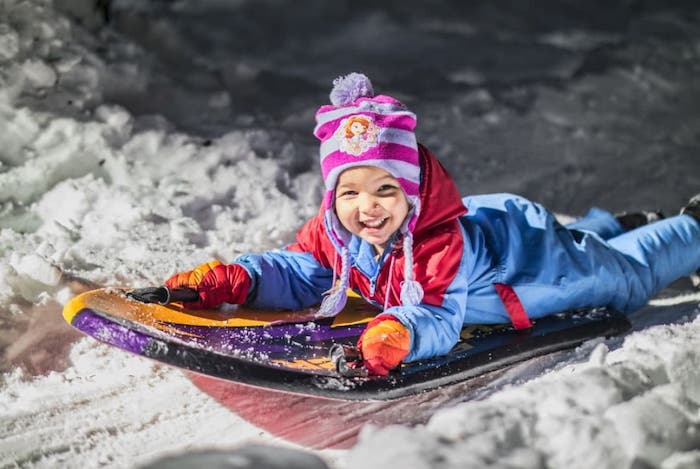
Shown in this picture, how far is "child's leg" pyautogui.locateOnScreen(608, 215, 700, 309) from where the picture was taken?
2648 millimetres

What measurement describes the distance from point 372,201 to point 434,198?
20cm

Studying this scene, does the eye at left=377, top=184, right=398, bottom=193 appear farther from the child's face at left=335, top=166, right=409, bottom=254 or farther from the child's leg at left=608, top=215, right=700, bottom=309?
the child's leg at left=608, top=215, right=700, bottom=309

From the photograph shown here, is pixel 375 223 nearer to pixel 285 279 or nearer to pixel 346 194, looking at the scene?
pixel 346 194

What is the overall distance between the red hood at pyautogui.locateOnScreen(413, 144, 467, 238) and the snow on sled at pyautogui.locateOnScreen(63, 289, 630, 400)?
1.35 ft

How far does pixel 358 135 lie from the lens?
2055mm

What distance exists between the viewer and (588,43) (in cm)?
608

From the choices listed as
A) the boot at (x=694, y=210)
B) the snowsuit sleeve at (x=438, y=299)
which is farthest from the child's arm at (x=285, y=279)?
the boot at (x=694, y=210)

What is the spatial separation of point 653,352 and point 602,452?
536 millimetres

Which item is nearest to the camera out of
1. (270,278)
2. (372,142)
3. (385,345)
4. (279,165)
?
(385,345)

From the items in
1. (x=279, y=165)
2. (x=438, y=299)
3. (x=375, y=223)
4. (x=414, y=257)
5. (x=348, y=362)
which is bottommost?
(x=348, y=362)

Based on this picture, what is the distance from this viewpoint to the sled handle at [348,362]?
1975 mm

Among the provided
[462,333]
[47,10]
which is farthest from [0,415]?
[47,10]

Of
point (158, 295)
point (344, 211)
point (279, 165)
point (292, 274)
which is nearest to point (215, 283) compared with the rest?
point (158, 295)

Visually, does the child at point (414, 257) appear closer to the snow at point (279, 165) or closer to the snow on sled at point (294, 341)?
the snow on sled at point (294, 341)
